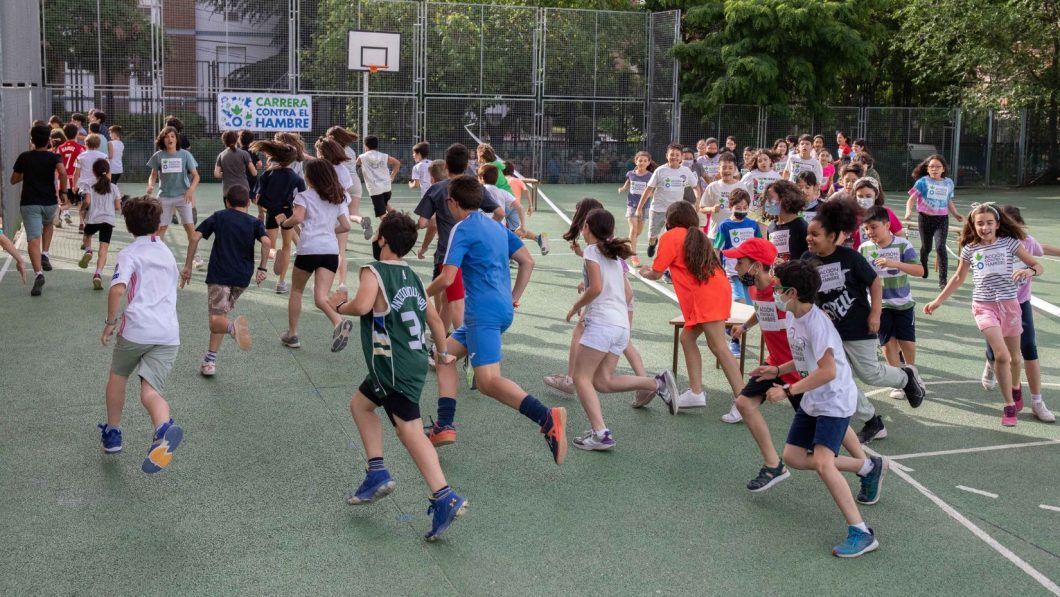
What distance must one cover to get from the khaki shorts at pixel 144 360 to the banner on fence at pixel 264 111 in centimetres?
2285

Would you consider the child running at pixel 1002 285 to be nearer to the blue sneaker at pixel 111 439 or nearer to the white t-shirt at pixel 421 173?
the blue sneaker at pixel 111 439

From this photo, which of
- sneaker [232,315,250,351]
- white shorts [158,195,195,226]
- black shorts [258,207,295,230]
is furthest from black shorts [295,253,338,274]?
white shorts [158,195,195,226]

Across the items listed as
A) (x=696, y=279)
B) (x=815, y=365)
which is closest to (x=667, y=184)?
(x=696, y=279)

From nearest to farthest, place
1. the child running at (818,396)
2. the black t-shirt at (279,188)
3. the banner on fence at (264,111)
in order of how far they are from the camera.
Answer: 1. the child running at (818,396)
2. the black t-shirt at (279,188)
3. the banner on fence at (264,111)

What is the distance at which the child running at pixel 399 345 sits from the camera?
17.6 feet

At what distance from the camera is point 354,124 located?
98.9 ft

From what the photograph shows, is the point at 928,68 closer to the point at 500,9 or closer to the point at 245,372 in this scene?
A: the point at 500,9

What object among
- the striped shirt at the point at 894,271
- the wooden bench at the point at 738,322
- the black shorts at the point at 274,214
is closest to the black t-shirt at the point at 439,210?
the wooden bench at the point at 738,322

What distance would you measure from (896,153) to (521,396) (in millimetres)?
30233

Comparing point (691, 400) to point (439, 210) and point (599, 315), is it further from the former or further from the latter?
point (439, 210)

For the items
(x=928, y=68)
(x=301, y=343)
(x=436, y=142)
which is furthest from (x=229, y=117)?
(x=928, y=68)

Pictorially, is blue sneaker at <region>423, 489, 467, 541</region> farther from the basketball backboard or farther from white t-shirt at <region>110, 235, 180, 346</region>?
the basketball backboard

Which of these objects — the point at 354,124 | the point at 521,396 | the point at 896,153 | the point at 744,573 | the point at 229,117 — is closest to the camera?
the point at 744,573

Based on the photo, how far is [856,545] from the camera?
541 cm
